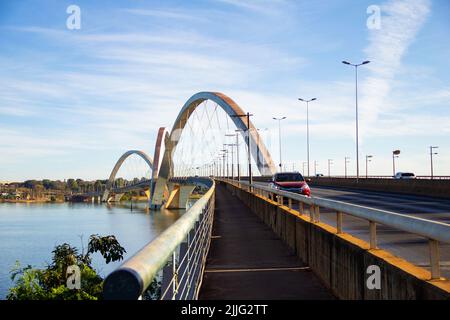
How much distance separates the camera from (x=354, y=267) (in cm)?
737

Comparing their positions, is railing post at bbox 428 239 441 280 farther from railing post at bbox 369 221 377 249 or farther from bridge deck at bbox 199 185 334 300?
bridge deck at bbox 199 185 334 300

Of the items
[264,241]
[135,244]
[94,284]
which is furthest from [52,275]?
[135,244]

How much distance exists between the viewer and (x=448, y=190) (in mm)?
34969

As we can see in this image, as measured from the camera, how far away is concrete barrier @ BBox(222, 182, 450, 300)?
526 centimetres

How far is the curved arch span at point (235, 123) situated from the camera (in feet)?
271

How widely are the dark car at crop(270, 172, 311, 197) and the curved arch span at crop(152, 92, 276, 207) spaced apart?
949 inches

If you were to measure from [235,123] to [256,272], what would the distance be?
75493 mm

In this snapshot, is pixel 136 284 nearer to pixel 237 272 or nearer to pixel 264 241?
pixel 237 272

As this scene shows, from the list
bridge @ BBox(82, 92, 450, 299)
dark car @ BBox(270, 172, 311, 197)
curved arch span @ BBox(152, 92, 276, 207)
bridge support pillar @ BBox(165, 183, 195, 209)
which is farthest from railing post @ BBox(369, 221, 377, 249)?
bridge support pillar @ BBox(165, 183, 195, 209)

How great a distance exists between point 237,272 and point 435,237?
5.58m

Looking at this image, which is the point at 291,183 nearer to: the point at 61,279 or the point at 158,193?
the point at 61,279

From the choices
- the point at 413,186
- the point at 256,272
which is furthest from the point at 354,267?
the point at 413,186

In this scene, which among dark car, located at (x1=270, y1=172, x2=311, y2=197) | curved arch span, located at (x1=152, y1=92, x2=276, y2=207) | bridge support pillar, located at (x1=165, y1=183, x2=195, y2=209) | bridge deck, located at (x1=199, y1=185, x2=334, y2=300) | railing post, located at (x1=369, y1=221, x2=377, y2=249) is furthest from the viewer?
bridge support pillar, located at (x1=165, y1=183, x2=195, y2=209)
